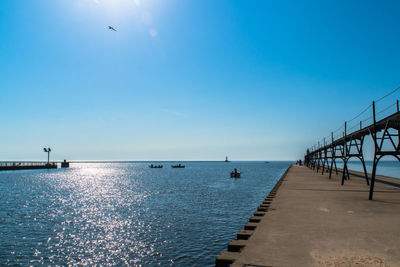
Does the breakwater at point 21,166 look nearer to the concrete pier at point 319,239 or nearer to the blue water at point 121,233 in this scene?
the blue water at point 121,233

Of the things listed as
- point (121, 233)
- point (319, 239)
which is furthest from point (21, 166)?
point (319, 239)

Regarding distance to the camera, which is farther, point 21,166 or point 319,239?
point 21,166

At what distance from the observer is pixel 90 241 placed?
14539 mm

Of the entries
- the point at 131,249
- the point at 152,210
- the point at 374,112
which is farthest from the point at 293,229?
the point at 152,210

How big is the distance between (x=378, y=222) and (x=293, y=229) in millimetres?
3781

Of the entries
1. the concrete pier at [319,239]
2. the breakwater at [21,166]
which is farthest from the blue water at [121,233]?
the breakwater at [21,166]

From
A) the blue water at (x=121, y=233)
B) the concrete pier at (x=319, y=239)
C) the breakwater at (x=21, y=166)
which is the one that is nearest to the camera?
the concrete pier at (x=319, y=239)

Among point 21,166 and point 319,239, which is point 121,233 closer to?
point 319,239

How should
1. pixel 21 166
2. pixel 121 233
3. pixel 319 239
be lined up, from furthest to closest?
pixel 21 166, pixel 121 233, pixel 319 239

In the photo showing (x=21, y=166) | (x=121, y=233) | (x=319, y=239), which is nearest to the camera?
(x=319, y=239)

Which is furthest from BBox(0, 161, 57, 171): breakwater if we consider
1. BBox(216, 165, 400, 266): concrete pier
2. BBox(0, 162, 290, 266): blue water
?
BBox(216, 165, 400, 266): concrete pier

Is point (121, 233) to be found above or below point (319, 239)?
below

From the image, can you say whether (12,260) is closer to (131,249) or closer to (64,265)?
(64,265)

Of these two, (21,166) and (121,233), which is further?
(21,166)
